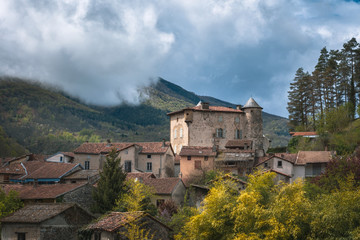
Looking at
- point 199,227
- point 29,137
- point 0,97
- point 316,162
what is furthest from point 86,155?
point 0,97

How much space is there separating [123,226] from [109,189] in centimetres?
A: 1014

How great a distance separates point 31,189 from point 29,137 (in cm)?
8981

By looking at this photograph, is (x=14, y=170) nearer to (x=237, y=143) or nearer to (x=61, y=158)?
(x=61, y=158)

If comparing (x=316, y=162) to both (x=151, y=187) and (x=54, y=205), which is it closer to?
(x=151, y=187)

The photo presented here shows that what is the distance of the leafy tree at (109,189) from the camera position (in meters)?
35.4

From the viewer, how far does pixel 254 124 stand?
203 feet

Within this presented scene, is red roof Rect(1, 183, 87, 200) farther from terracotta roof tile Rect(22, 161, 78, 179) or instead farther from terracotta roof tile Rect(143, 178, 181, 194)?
terracotta roof tile Rect(143, 178, 181, 194)

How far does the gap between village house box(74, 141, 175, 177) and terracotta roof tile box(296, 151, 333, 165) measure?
15648 millimetres

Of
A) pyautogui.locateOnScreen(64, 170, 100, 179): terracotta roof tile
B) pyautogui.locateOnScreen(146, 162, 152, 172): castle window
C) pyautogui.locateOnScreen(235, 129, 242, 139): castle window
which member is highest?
pyautogui.locateOnScreen(235, 129, 242, 139): castle window

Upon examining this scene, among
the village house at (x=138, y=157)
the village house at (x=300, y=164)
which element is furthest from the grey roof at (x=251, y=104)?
the village house at (x=138, y=157)

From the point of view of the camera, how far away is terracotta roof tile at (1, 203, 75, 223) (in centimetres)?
2939


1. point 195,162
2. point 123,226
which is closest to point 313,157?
point 195,162

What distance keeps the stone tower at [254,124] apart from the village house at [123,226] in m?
34.6

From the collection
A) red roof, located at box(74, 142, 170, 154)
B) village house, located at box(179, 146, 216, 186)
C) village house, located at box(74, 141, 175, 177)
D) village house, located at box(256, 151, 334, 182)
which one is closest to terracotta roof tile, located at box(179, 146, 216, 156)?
village house, located at box(179, 146, 216, 186)
